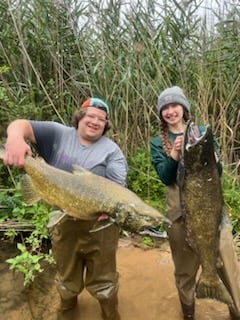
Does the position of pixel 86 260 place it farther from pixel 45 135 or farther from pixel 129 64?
pixel 129 64

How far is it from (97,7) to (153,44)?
726mm

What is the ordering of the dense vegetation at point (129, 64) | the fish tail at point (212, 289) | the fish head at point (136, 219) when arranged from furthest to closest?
the dense vegetation at point (129, 64)
the fish tail at point (212, 289)
the fish head at point (136, 219)

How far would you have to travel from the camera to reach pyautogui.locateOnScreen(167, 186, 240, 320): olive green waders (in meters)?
2.95

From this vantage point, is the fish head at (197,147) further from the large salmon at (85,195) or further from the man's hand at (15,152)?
the man's hand at (15,152)

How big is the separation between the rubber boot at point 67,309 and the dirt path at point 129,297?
59 millimetres

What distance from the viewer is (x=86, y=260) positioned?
10.0 feet

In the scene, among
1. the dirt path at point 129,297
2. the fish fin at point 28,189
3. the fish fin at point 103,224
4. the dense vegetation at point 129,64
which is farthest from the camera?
the dense vegetation at point 129,64

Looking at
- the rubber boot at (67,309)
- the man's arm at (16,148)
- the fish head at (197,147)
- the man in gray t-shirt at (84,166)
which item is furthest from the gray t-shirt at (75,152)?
the rubber boot at (67,309)

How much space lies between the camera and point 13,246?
450cm

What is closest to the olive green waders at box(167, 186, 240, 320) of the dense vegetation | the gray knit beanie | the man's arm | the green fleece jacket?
the green fleece jacket

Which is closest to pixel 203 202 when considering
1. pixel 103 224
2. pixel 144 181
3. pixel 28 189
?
pixel 103 224

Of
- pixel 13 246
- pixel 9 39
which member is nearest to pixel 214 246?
pixel 13 246

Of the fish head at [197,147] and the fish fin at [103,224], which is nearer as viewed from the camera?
the fish head at [197,147]

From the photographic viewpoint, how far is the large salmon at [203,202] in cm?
228
